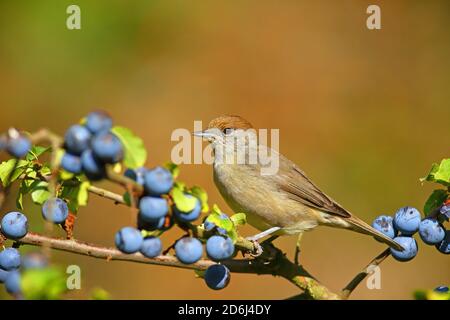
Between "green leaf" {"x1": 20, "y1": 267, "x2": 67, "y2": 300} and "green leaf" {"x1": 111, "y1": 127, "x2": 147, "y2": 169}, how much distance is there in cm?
39

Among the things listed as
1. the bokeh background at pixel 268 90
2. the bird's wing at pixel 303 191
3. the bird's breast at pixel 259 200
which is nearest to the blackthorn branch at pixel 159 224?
the bird's breast at pixel 259 200

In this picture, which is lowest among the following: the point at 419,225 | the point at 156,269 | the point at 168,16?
the point at 156,269

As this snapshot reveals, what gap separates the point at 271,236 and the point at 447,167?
5.66 feet

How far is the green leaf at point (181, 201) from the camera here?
1945 millimetres

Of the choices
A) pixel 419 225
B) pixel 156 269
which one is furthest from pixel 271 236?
pixel 156 269

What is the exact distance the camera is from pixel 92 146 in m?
1.76

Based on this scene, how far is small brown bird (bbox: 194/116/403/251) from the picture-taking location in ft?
13.7

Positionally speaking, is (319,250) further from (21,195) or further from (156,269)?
(21,195)

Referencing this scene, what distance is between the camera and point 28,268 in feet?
5.10

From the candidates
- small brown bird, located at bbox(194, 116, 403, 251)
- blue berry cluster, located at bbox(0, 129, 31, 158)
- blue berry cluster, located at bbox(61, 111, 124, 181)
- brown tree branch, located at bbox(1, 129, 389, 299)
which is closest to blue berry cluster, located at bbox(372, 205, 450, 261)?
brown tree branch, located at bbox(1, 129, 389, 299)

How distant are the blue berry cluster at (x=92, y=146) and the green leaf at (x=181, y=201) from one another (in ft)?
0.74

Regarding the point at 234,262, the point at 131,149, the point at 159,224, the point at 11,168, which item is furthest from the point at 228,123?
the point at 131,149

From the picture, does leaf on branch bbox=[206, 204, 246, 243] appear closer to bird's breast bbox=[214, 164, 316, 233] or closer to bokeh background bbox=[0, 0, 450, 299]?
bird's breast bbox=[214, 164, 316, 233]

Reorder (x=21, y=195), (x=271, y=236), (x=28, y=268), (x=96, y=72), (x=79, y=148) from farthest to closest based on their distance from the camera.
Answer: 1. (x=96, y=72)
2. (x=271, y=236)
3. (x=21, y=195)
4. (x=79, y=148)
5. (x=28, y=268)
